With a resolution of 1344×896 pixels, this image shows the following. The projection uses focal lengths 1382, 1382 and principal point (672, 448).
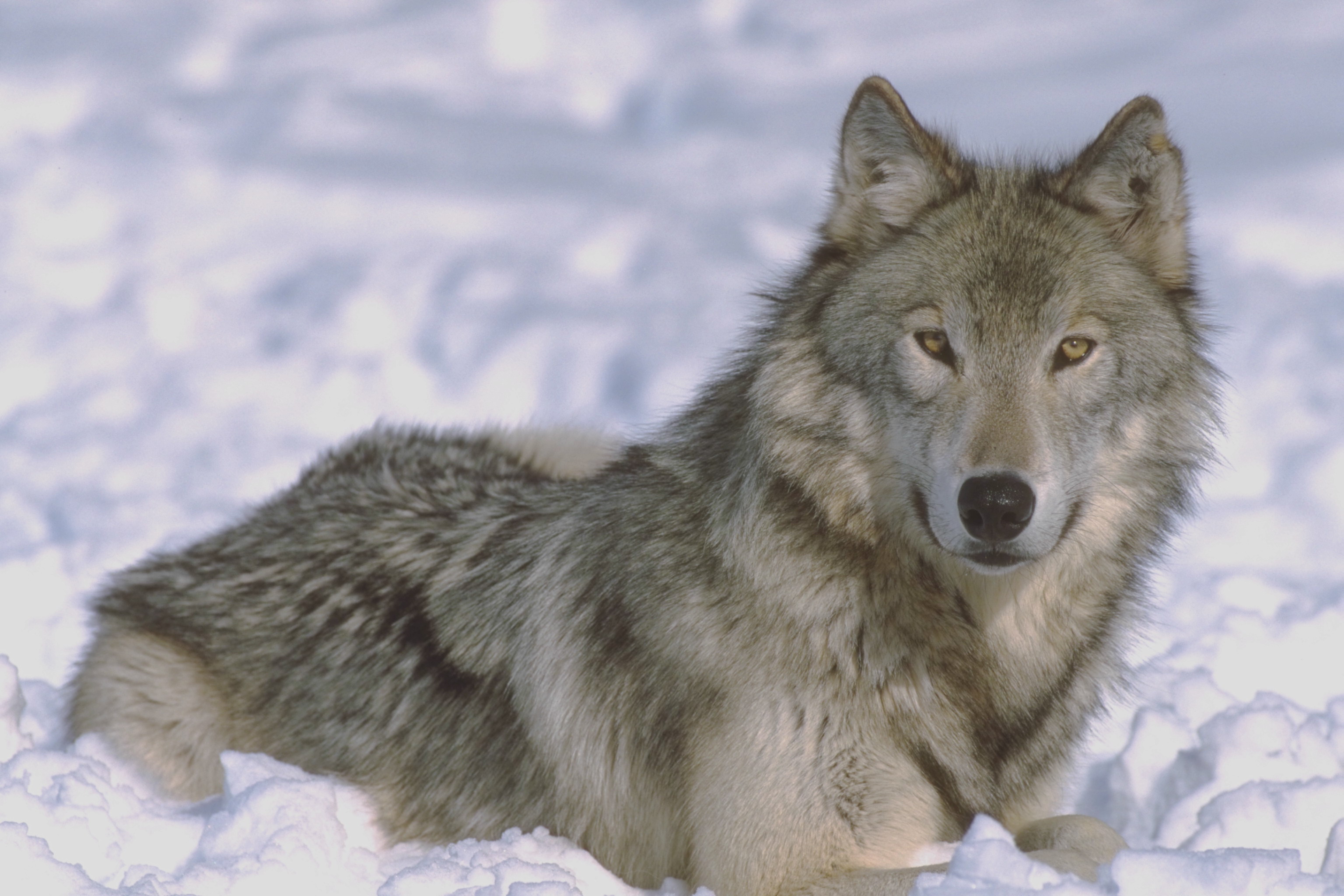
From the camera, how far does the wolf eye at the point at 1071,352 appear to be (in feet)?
10.2

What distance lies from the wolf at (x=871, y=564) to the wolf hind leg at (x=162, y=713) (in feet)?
1.95

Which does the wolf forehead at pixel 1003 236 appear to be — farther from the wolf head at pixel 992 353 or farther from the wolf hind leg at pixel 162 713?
the wolf hind leg at pixel 162 713

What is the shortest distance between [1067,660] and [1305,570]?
3.10 metres

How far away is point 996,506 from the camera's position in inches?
113

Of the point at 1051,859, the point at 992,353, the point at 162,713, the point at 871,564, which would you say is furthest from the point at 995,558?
the point at 162,713

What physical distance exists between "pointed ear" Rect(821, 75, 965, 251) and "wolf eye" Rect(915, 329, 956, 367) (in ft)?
1.16

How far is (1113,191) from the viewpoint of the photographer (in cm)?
329

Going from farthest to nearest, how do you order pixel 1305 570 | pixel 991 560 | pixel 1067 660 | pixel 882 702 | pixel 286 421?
pixel 286 421 < pixel 1305 570 < pixel 1067 660 < pixel 882 702 < pixel 991 560

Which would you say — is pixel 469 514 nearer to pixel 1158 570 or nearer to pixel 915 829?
pixel 915 829

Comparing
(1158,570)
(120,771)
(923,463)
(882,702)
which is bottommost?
(120,771)

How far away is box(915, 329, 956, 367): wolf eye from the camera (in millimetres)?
3090

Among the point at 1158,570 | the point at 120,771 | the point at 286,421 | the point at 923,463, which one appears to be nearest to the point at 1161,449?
the point at 1158,570

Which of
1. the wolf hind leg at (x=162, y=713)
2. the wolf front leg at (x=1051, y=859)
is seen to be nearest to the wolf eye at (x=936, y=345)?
the wolf front leg at (x=1051, y=859)

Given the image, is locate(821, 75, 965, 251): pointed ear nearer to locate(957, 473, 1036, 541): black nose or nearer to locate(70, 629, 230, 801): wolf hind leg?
locate(957, 473, 1036, 541): black nose
